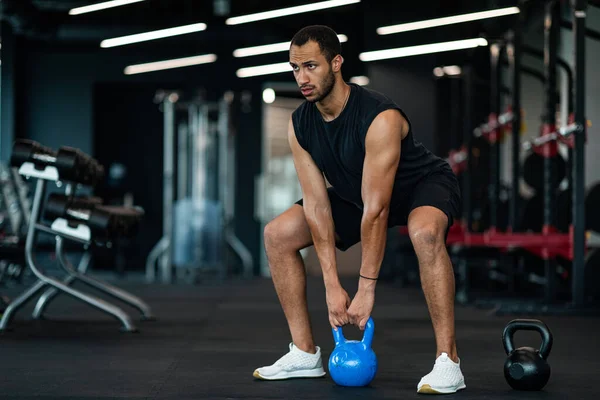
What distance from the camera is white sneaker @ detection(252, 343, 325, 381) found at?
8.80 ft

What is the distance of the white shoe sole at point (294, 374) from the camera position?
2.68 m

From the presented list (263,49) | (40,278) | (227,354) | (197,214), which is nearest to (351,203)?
(227,354)

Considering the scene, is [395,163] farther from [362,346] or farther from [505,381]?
[505,381]

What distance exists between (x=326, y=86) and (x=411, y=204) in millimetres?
464

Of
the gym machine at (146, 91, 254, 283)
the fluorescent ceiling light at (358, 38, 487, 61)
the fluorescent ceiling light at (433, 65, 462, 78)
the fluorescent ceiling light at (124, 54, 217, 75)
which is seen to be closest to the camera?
the fluorescent ceiling light at (433, 65, 462, 78)

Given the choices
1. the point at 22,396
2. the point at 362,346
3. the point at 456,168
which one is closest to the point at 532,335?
the point at 362,346

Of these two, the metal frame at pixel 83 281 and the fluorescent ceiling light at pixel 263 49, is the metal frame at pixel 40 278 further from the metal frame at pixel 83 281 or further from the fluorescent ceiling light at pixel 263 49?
the fluorescent ceiling light at pixel 263 49

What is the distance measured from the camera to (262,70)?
11.0 metres

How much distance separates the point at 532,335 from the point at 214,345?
1.51 meters

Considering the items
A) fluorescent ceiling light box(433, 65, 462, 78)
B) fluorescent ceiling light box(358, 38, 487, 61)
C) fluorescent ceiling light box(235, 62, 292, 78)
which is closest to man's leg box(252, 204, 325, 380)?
fluorescent ceiling light box(433, 65, 462, 78)

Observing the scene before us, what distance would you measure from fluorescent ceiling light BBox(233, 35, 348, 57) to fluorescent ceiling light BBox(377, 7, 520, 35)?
1046 millimetres

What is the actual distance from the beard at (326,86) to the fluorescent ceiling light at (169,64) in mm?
8647

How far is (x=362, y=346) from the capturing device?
2.53m

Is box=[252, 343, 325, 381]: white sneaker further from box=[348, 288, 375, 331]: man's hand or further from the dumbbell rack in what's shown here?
the dumbbell rack
